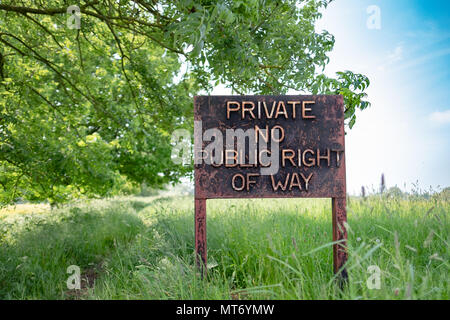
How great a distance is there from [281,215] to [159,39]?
3.94 m

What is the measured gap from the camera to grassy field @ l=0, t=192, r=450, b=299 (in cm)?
265

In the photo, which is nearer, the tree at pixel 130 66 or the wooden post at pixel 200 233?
the wooden post at pixel 200 233

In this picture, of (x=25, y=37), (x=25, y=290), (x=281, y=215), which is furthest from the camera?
(x=25, y=37)

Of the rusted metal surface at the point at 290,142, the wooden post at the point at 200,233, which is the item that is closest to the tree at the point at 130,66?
the rusted metal surface at the point at 290,142

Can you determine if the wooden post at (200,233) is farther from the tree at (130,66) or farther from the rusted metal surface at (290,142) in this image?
the tree at (130,66)

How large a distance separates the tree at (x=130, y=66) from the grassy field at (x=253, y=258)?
1.64 m

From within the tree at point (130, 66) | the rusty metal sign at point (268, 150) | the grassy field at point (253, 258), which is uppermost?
the tree at point (130, 66)

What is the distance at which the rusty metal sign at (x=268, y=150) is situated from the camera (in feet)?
11.0

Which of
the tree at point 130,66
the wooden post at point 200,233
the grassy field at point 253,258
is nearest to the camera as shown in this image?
the grassy field at point 253,258

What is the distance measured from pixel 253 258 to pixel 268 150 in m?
1.26

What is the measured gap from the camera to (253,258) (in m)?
3.53
